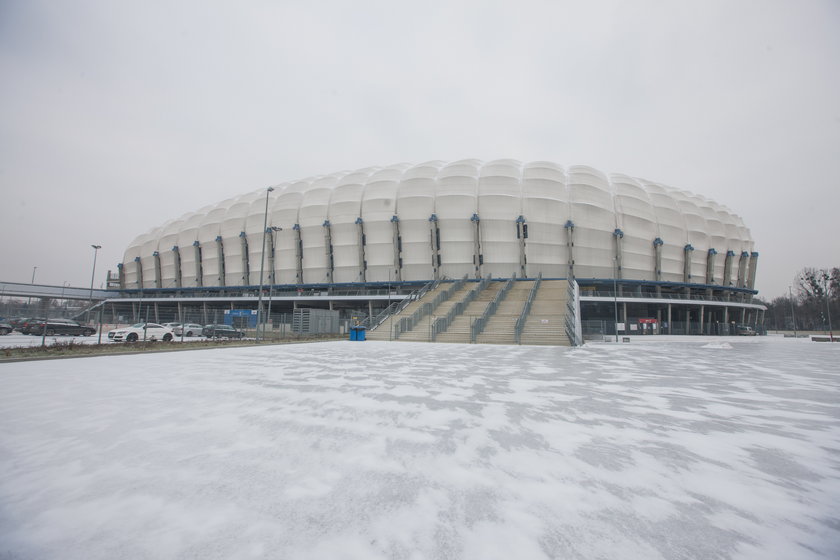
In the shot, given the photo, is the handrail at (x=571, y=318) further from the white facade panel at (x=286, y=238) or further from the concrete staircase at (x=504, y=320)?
the white facade panel at (x=286, y=238)

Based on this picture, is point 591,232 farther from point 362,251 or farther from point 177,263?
point 177,263

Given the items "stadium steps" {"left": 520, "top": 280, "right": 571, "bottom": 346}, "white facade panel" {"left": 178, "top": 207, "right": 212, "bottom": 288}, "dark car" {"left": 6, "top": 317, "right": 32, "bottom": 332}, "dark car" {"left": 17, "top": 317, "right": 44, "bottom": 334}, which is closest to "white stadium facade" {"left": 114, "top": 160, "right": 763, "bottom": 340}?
"white facade panel" {"left": 178, "top": 207, "right": 212, "bottom": 288}

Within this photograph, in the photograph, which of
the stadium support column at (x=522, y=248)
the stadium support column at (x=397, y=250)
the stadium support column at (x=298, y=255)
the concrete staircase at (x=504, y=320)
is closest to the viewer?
the concrete staircase at (x=504, y=320)

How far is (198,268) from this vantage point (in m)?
57.4

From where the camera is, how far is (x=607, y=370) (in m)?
11.0

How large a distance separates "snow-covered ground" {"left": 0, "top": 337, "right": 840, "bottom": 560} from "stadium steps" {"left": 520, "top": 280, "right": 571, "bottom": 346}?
1564 centimetres

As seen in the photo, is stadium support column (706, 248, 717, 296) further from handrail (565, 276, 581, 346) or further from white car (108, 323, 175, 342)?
white car (108, 323, 175, 342)

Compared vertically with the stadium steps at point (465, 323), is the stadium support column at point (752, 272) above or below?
above

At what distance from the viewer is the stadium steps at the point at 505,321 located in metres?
23.8

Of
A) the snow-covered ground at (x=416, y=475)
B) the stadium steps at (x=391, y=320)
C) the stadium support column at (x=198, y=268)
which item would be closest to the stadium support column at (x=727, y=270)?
the stadium steps at (x=391, y=320)

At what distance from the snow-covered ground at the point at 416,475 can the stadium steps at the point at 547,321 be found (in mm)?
15640

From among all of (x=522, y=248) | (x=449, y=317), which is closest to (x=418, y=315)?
(x=449, y=317)

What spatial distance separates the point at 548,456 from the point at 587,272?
4408 centimetres

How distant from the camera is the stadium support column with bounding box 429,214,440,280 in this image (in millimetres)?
44250
